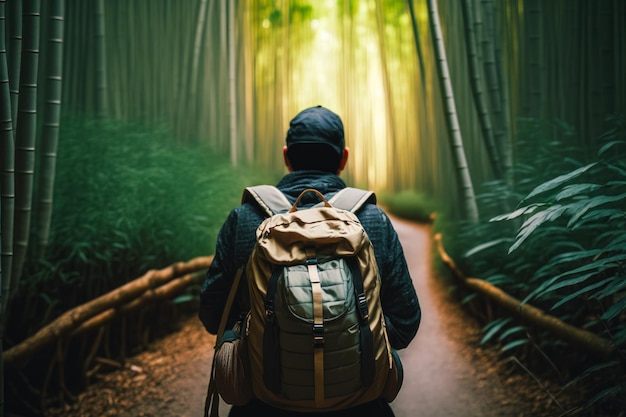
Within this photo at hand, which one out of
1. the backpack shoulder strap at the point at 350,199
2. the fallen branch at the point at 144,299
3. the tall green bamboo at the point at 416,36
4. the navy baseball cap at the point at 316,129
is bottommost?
the fallen branch at the point at 144,299

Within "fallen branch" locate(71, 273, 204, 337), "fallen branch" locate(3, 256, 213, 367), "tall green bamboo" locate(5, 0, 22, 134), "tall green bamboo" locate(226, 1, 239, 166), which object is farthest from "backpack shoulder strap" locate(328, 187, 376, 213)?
"tall green bamboo" locate(226, 1, 239, 166)

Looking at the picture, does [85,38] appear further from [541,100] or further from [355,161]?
[355,161]

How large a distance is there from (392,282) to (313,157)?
1.27 ft

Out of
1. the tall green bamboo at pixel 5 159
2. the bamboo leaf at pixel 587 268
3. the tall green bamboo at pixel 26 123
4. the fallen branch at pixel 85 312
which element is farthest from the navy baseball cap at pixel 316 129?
the fallen branch at pixel 85 312

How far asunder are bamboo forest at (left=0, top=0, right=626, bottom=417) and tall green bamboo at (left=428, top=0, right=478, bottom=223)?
A: 0.01 m

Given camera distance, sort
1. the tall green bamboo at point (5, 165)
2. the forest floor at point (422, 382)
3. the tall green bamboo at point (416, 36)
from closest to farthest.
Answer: the tall green bamboo at point (5, 165) < the forest floor at point (422, 382) < the tall green bamboo at point (416, 36)

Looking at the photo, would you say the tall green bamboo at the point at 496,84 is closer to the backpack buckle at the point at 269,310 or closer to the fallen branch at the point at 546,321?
the fallen branch at the point at 546,321

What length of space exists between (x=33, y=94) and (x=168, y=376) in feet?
6.39

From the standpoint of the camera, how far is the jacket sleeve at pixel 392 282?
4.15 ft

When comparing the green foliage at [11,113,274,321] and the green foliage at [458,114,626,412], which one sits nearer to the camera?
the green foliage at [458,114,626,412]

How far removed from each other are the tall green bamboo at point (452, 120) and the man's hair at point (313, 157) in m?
2.27

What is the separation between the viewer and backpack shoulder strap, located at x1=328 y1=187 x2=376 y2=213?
1.26 metres

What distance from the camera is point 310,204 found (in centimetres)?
130

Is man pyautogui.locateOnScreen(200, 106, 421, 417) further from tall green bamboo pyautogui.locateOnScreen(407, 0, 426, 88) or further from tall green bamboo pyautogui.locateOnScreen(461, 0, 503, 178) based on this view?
tall green bamboo pyautogui.locateOnScreen(407, 0, 426, 88)
